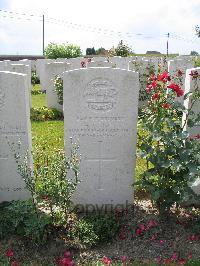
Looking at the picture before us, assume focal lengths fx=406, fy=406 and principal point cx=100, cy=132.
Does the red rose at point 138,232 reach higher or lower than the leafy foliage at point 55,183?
lower

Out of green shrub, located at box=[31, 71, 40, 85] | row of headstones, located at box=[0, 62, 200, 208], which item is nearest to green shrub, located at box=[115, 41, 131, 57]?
green shrub, located at box=[31, 71, 40, 85]

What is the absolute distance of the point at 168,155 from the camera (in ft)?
14.6

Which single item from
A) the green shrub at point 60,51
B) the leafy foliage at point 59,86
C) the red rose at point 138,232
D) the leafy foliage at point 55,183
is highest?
the green shrub at point 60,51

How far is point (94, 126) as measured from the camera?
4910 mm

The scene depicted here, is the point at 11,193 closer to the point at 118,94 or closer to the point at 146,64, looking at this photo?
the point at 118,94

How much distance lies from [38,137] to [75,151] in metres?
4.01

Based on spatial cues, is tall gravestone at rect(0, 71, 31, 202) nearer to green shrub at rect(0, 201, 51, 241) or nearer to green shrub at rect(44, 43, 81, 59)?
green shrub at rect(0, 201, 51, 241)

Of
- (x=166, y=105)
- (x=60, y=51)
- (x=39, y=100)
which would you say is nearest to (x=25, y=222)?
(x=166, y=105)

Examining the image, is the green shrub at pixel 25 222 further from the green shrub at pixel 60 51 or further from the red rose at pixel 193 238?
the green shrub at pixel 60 51

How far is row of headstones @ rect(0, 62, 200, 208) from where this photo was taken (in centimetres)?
479

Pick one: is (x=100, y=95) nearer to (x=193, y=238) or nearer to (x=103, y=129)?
(x=103, y=129)

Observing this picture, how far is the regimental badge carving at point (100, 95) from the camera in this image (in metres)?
4.79

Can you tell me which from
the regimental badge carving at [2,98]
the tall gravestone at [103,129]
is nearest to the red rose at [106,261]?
the tall gravestone at [103,129]

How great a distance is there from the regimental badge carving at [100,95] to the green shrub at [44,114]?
6.21 meters
